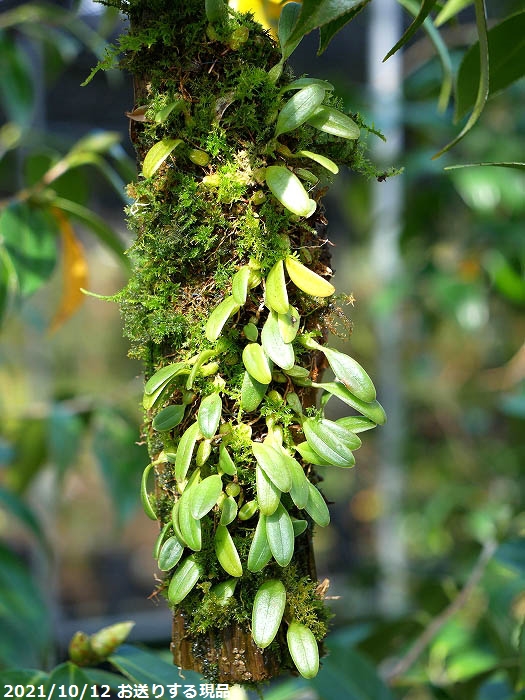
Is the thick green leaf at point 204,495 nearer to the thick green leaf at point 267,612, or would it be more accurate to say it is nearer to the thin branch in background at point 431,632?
the thick green leaf at point 267,612

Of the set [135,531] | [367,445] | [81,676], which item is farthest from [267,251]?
[135,531]

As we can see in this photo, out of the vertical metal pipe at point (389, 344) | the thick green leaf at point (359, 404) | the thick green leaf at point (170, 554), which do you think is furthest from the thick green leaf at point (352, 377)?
the vertical metal pipe at point (389, 344)

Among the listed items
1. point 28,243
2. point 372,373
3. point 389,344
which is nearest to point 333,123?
point 28,243

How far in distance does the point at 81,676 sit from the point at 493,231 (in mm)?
1064

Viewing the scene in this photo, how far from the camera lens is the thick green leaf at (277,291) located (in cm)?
31

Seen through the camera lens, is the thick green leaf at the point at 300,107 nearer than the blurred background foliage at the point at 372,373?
Yes

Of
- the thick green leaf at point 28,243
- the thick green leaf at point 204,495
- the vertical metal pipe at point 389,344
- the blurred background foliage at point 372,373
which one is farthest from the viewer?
the vertical metal pipe at point 389,344

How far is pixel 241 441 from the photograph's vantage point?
1.10 ft

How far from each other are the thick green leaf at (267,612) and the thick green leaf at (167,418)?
85mm

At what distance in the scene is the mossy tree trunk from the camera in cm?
32

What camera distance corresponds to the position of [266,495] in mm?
312

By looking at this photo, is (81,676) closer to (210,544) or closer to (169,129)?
(210,544)

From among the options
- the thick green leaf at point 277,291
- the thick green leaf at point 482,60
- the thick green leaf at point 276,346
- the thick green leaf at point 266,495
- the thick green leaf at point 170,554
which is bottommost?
the thick green leaf at point 170,554

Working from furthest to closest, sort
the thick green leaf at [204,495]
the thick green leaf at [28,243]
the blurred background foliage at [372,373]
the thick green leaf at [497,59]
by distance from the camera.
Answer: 1. the blurred background foliage at [372,373]
2. the thick green leaf at [28,243]
3. the thick green leaf at [497,59]
4. the thick green leaf at [204,495]
